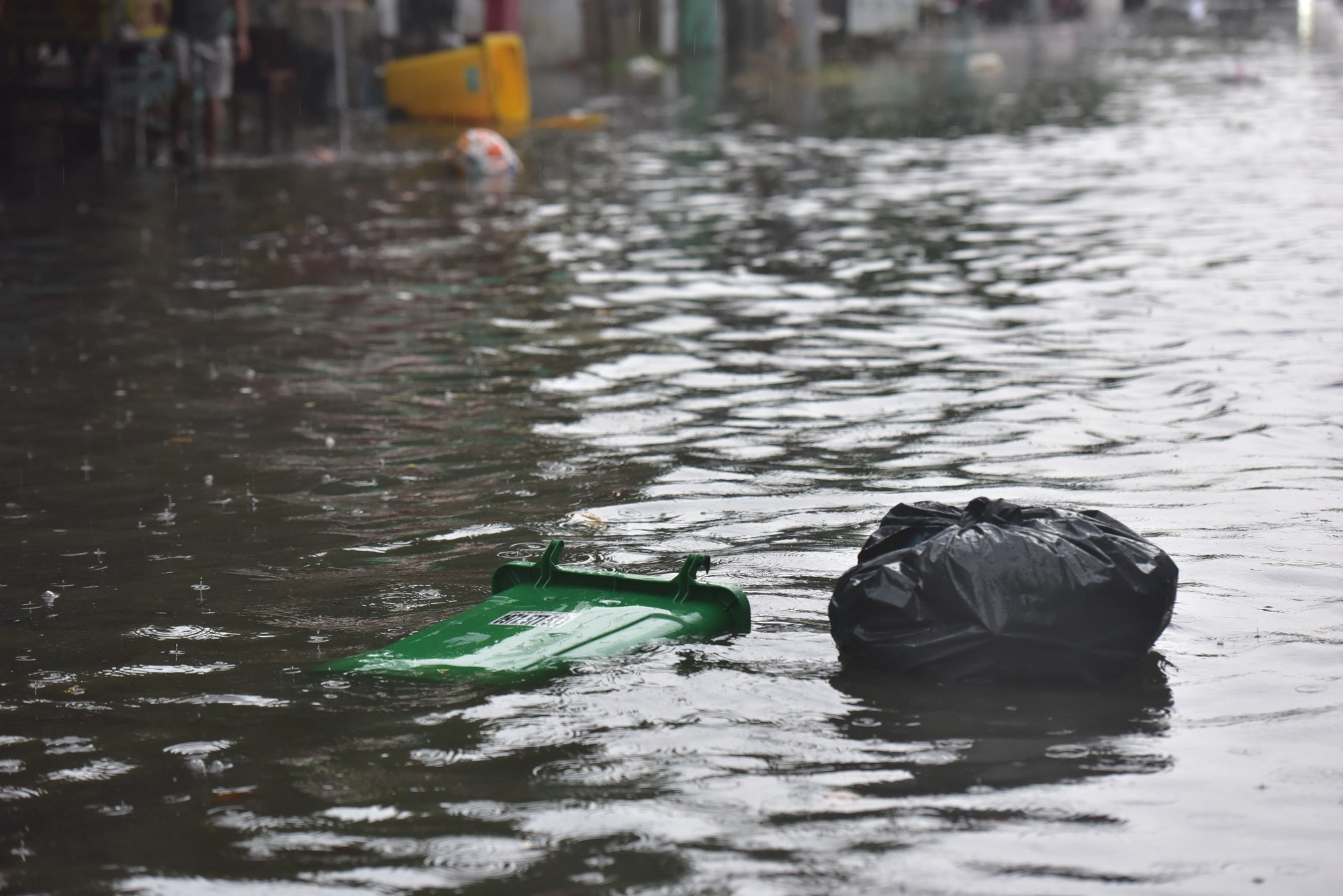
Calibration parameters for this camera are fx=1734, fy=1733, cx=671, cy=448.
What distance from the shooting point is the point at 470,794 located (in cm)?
346

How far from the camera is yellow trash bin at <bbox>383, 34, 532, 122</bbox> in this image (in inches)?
828

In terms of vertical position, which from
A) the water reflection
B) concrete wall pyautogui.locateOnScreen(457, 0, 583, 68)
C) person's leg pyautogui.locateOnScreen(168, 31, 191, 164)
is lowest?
the water reflection

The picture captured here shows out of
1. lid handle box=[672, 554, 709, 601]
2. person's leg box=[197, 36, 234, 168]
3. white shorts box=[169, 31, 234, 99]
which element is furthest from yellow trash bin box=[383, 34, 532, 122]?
lid handle box=[672, 554, 709, 601]

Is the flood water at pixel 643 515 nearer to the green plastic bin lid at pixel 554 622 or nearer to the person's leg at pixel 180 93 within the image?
the green plastic bin lid at pixel 554 622

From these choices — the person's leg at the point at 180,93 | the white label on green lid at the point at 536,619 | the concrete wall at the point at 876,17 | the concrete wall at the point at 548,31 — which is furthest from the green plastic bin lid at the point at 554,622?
the concrete wall at the point at 876,17

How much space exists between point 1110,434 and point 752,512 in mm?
1693

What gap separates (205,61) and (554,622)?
12.0m

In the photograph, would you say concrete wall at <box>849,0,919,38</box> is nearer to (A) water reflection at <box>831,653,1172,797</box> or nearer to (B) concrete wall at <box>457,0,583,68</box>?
(B) concrete wall at <box>457,0,583,68</box>

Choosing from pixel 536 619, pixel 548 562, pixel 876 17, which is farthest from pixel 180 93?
pixel 876 17

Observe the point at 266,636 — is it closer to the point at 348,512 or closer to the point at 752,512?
the point at 348,512

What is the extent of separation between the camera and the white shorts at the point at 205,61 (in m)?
14.9

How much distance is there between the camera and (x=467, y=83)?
2119cm

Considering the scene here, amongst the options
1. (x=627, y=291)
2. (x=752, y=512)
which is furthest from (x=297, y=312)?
(x=752, y=512)

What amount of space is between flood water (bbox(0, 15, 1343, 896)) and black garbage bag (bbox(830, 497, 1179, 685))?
10 centimetres
